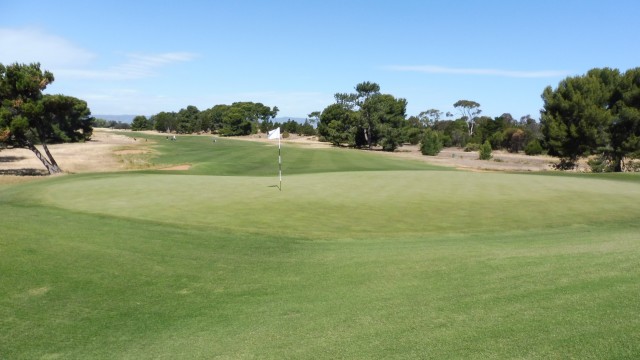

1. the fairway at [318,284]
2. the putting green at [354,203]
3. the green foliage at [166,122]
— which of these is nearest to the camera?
the fairway at [318,284]

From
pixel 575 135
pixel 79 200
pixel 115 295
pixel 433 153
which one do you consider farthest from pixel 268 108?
pixel 115 295

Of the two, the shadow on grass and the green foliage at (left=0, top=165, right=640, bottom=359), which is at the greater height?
the green foliage at (left=0, top=165, right=640, bottom=359)

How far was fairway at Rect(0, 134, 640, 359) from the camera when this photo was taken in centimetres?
562

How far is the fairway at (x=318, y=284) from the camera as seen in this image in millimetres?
5621

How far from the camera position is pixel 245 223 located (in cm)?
1484

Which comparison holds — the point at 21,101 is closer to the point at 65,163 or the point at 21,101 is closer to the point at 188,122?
the point at 65,163

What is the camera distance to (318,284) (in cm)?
843

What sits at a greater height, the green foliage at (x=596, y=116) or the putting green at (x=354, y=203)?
the green foliage at (x=596, y=116)

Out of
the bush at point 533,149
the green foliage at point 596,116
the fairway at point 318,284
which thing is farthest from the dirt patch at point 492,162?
the fairway at point 318,284

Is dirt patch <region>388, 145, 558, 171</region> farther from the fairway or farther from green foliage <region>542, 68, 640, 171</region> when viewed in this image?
the fairway

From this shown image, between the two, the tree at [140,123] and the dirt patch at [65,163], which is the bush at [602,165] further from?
the tree at [140,123]

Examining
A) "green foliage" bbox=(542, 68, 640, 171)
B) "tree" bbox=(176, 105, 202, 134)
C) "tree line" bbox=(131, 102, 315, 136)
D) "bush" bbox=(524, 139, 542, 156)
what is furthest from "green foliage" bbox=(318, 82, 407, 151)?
"tree" bbox=(176, 105, 202, 134)

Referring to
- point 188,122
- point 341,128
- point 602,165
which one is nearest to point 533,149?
point 602,165

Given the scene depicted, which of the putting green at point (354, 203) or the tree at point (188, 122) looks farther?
the tree at point (188, 122)
